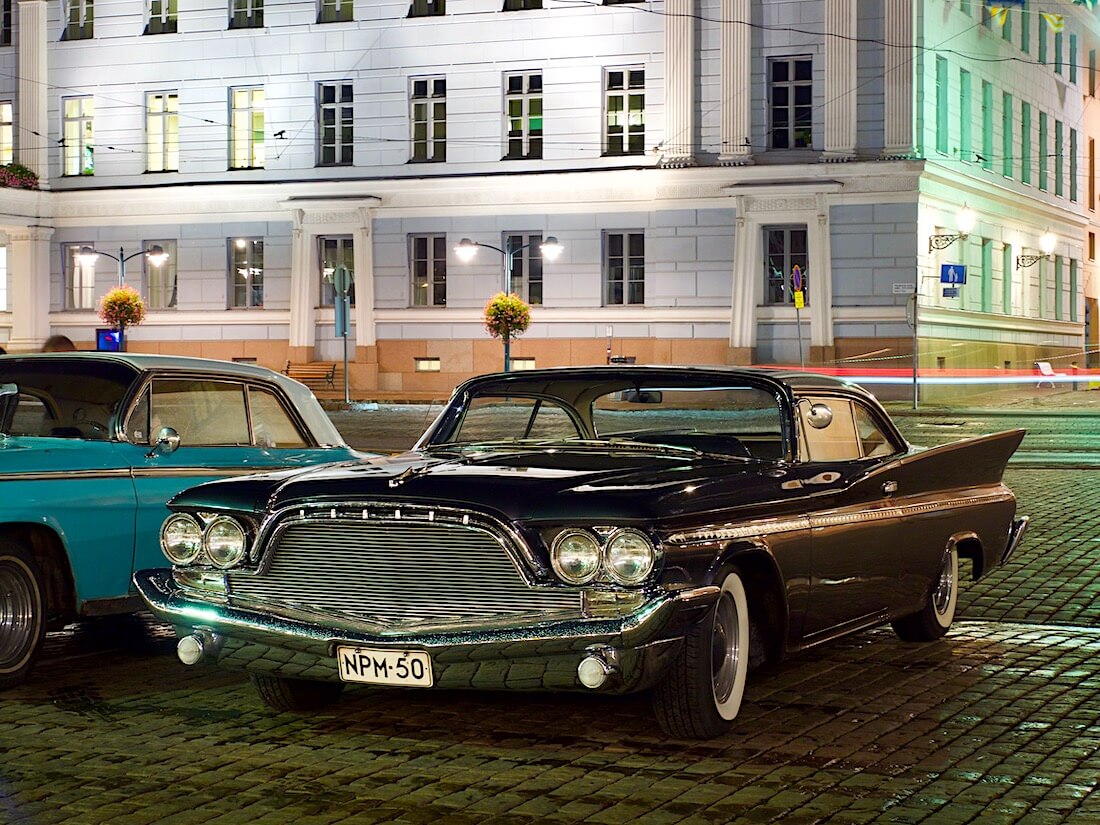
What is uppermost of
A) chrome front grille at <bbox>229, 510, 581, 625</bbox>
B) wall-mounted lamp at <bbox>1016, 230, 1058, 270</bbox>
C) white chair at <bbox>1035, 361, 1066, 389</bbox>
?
wall-mounted lamp at <bbox>1016, 230, 1058, 270</bbox>

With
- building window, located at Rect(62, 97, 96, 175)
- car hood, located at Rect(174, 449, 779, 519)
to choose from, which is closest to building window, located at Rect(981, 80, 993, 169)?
building window, located at Rect(62, 97, 96, 175)

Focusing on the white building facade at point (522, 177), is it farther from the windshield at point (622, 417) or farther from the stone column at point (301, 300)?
the windshield at point (622, 417)

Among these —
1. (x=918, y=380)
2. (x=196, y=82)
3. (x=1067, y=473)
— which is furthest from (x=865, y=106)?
(x=1067, y=473)

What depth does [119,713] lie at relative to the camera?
733 centimetres

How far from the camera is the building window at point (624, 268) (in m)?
46.2

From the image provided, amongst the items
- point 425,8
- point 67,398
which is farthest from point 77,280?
point 67,398

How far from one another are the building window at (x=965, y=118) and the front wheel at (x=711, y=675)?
4350 centimetres

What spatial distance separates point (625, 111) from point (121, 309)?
15.3 m

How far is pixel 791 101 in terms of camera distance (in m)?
44.6

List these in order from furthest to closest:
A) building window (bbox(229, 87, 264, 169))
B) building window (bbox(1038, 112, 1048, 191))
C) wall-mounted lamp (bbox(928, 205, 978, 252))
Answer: building window (bbox(1038, 112, 1048, 191))
building window (bbox(229, 87, 264, 169))
wall-mounted lamp (bbox(928, 205, 978, 252))

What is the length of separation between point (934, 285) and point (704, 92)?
8089 millimetres

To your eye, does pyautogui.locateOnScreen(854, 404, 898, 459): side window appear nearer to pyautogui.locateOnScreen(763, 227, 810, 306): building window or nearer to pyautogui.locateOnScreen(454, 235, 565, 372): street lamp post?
pyautogui.locateOnScreen(763, 227, 810, 306): building window

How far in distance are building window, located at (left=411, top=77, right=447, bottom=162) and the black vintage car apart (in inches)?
1597

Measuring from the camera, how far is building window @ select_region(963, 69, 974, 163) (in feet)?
159
